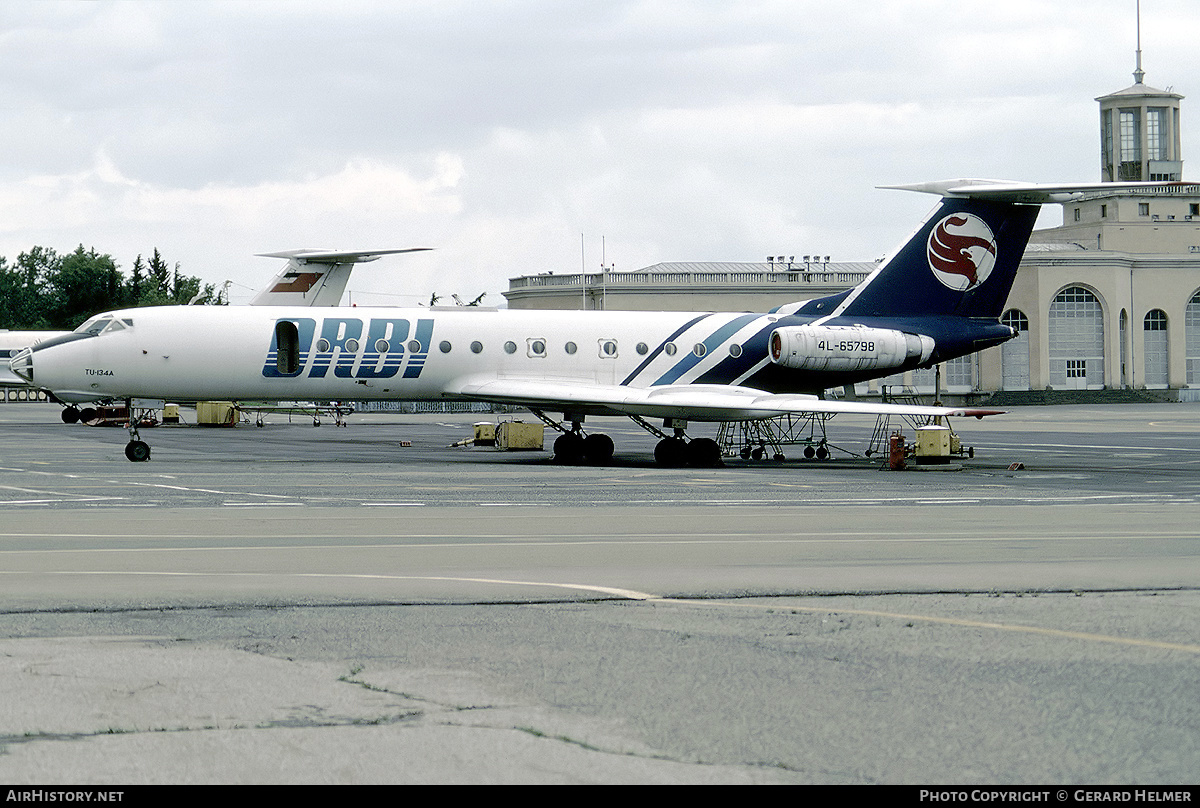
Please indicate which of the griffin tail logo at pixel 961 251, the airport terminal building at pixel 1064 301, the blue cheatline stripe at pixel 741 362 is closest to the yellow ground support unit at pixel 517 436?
the blue cheatline stripe at pixel 741 362

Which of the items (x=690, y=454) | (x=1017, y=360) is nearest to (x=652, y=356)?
(x=690, y=454)

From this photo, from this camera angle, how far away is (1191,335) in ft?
364

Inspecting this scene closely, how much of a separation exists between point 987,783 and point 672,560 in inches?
288

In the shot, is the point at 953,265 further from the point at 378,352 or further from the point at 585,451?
the point at 378,352

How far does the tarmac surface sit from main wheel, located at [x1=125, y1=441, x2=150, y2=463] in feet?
32.7

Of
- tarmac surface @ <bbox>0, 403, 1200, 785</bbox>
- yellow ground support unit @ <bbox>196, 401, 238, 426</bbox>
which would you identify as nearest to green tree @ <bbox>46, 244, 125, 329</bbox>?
yellow ground support unit @ <bbox>196, 401, 238, 426</bbox>

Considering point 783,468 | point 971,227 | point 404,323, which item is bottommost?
point 783,468

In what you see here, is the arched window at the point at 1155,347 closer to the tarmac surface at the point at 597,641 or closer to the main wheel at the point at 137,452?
the main wheel at the point at 137,452

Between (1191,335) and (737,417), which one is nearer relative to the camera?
(737,417)

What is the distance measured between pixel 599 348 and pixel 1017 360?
81.3 m

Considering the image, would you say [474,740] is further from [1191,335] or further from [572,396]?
[1191,335]

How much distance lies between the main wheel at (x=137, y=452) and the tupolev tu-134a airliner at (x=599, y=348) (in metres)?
0.05

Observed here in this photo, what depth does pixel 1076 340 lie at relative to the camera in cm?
10781
